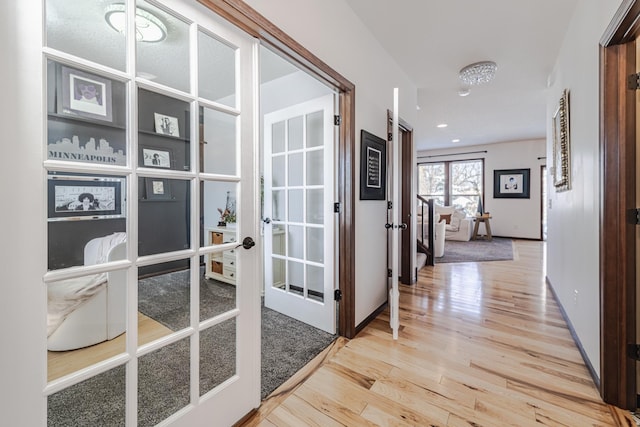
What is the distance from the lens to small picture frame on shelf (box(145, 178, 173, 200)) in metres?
1.10

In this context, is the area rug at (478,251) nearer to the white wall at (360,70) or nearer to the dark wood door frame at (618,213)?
the white wall at (360,70)

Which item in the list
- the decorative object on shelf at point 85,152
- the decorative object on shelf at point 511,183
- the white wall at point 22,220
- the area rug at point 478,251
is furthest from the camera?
the decorative object on shelf at point 511,183

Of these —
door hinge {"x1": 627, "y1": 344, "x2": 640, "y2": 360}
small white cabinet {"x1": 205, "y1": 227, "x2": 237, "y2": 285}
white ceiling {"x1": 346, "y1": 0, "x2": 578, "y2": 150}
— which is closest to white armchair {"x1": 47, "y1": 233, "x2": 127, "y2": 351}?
small white cabinet {"x1": 205, "y1": 227, "x2": 237, "y2": 285}

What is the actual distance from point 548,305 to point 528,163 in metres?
5.78

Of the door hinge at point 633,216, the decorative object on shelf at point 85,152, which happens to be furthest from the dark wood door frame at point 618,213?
the decorative object on shelf at point 85,152

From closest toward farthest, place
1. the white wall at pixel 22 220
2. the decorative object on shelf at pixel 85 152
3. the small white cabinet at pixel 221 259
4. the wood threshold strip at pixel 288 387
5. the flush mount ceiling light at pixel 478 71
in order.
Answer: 1. the white wall at pixel 22 220
2. the decorative object on shelf at pixel 85 152
3. the small white cabinet at pixel 221 259
4. the wood threshold strip at pixel 288 387
5. the flush mount ceiling light at pixel 478 71

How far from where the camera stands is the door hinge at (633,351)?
1.42m

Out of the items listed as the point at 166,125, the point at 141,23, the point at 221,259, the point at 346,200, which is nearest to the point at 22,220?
the point at 166,125

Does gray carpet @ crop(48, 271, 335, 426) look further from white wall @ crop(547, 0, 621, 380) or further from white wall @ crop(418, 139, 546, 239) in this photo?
white wall @ crop(418, 139, 546, 239)

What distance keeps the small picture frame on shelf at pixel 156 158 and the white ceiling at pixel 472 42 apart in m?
1.86

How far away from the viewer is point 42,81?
32.1 inches

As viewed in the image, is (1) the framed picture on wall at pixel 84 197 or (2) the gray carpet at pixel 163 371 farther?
(2) the gray carpet at pixel 163 371

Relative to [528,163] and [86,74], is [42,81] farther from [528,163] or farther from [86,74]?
[528,163]

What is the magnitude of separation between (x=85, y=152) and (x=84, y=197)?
15 cm
